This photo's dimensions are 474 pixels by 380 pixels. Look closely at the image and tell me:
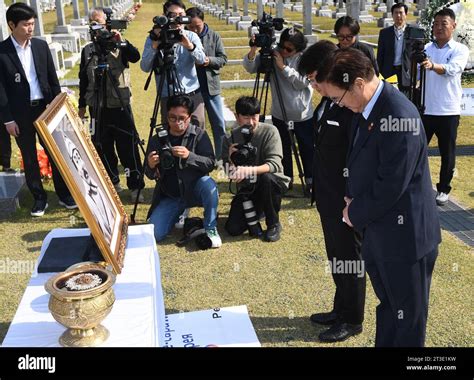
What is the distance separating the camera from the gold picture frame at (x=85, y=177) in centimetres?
296

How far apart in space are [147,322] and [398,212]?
1.43m

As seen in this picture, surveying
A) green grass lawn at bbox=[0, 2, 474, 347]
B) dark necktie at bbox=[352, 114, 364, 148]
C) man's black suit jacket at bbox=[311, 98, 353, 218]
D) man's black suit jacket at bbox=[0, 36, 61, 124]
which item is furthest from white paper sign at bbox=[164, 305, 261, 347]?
man's black suit jacket at bbox=[0, 36, 61, 124]

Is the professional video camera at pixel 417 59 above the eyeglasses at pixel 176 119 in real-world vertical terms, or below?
above

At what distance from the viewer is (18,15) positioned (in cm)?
531

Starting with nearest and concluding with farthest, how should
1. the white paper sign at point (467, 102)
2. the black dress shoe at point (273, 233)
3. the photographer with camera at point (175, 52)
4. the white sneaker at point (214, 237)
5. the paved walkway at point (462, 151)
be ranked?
the white sneaker at point (214, 237) < the black dress shoe at point (273, 233) < the photographer with camera at point (175, 52) < the paved walkway at point (462, 151) < the white paper sign at point (467, 102)

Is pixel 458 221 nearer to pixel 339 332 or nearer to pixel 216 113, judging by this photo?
pixel 339 332

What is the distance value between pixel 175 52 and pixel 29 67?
1.65 m

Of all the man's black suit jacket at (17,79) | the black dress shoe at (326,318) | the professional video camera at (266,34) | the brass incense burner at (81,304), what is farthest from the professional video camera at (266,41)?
the brass incense burner at (81,304)

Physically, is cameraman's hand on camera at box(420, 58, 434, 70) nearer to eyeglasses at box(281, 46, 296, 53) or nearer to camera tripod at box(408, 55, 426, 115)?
camera tripod at box(408, 55, 426, 115)

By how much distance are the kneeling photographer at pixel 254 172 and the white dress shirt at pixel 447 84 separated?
1.85 m

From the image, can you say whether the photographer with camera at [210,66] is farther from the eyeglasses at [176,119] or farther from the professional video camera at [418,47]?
the professional video camera at [418,47]

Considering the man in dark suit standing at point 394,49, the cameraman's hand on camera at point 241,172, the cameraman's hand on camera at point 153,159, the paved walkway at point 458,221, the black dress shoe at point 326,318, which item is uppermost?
the man in dark suit standing at point 394,49

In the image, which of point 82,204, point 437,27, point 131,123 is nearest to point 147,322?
point 82,204
